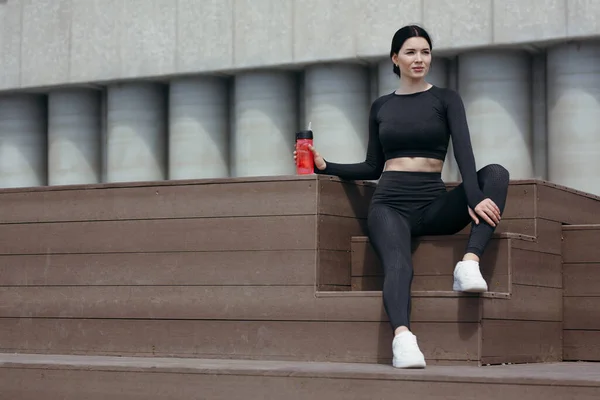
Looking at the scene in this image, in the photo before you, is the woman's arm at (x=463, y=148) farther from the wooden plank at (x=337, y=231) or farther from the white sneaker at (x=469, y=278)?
the wooden plank at (x=337, y=231)

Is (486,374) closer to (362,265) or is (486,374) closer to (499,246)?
(499,246)

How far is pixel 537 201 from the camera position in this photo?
610 centimetres

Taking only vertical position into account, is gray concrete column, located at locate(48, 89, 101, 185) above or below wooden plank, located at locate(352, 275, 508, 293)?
above

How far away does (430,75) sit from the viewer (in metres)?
10.6

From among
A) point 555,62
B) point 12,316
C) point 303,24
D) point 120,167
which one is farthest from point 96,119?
point 12,316

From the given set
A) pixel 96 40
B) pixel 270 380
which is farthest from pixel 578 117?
pixel 270 380

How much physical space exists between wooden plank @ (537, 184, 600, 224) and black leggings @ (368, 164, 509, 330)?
1.79 feet

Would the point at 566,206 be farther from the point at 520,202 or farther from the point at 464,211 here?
the point at 464,211

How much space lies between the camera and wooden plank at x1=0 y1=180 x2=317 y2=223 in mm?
5984

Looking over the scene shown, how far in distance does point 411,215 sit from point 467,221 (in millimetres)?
277

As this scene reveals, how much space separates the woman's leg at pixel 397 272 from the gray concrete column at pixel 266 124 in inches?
208

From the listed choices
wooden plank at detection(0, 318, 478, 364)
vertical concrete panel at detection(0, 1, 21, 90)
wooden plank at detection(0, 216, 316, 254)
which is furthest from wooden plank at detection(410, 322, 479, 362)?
vertical concrete panel at detection(0, 1, 21, 90)

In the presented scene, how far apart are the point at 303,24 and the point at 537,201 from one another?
5.10 m

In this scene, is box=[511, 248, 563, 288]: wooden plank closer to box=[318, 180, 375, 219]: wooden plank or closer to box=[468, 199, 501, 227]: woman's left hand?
box=[468, 199, 501, 227]: woman's left hand
